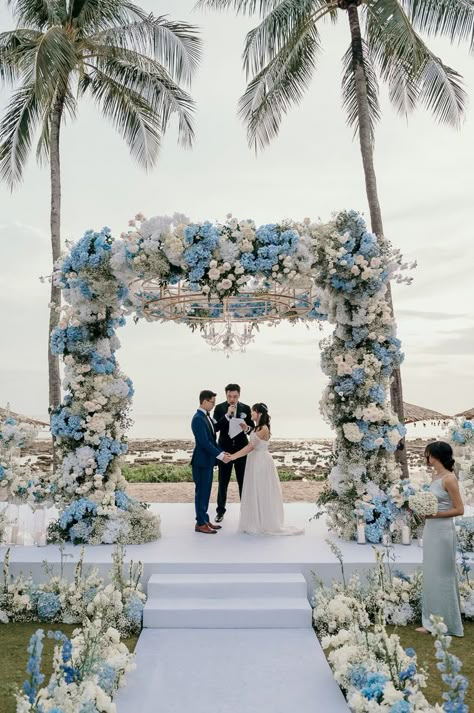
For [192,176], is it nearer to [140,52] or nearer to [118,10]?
[140,52]

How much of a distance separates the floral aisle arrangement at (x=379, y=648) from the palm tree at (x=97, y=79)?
844cm

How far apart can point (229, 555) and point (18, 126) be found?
35.6 ft

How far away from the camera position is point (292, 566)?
661 centimetres

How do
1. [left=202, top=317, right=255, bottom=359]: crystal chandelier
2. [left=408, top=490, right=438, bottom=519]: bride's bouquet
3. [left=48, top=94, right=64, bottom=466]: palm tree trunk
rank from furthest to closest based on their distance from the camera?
1. [left=48, top=94, right=64, bottom=466]: palm tree trunk
2. [left=202, top=317, right=255, bottom=359]: crystal chandelier
3. [left=408, top=490, right=438, bottom=519]: bride's bouquet

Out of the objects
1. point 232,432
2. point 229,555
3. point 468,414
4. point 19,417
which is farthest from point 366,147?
point 229,555

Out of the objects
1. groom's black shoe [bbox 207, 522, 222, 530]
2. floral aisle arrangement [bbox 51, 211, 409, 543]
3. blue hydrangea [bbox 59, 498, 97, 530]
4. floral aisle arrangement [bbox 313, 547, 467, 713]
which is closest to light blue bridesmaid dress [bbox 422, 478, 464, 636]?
floral aisle arrangement [bbox 313, 547, 467, 713]

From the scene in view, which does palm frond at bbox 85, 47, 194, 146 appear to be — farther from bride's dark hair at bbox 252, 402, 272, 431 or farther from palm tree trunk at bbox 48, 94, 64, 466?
bride's dark hair at bbox 252, 402, 272, 431

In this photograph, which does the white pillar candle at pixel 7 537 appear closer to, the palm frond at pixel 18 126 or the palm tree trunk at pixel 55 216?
the palm tree trunk at pixel 55 216

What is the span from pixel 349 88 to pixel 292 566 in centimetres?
1074

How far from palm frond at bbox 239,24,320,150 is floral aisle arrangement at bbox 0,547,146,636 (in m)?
10.5

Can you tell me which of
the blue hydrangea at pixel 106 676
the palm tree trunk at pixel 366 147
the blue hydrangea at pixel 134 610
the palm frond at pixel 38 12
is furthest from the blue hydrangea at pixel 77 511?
the palm frond at pixel 38 12

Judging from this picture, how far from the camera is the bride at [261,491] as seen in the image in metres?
8.04

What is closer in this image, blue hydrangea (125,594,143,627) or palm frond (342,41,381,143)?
blue hydrangea (125,594,143,627)

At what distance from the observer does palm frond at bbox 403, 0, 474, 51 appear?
11.6 metres
